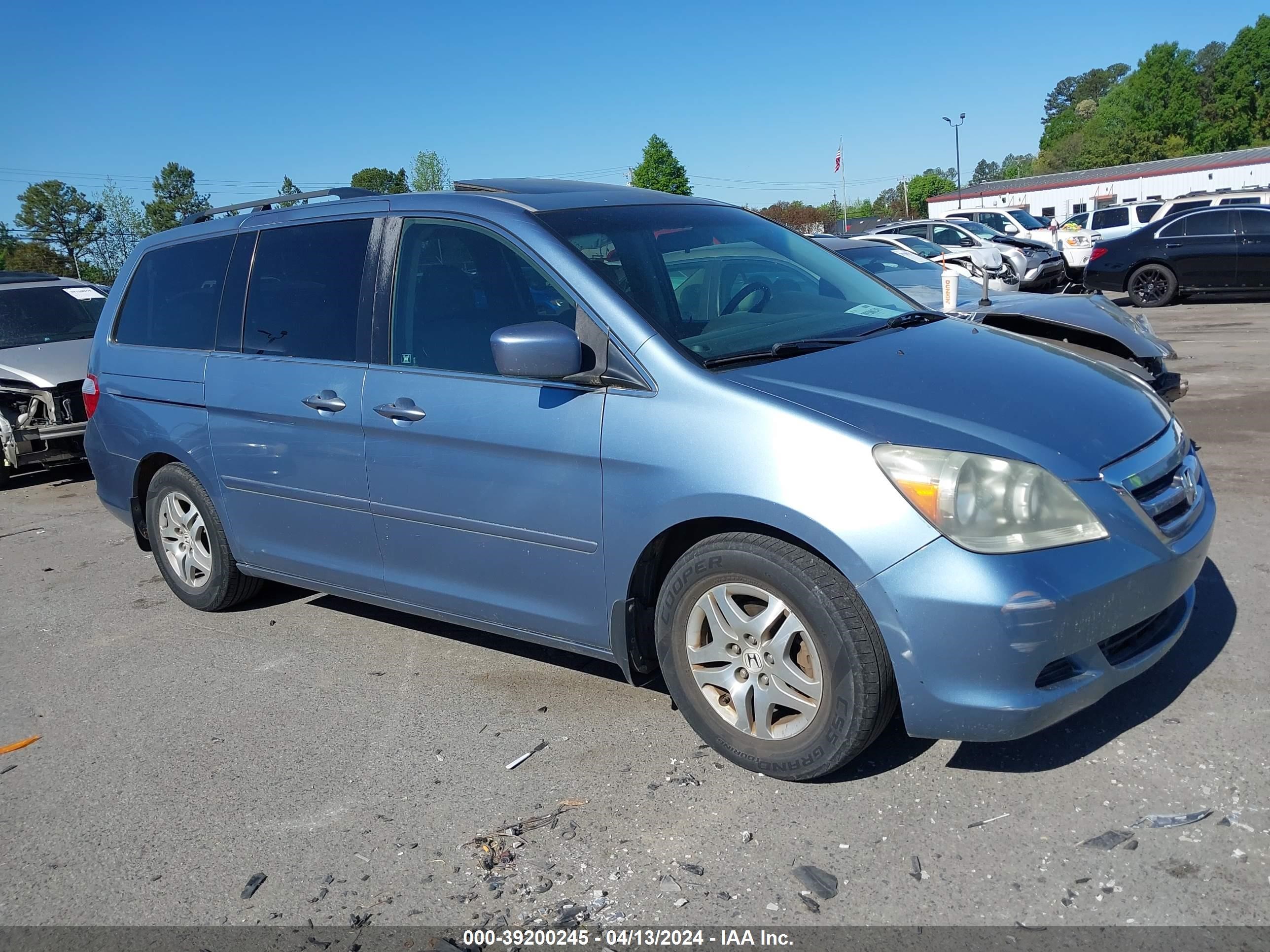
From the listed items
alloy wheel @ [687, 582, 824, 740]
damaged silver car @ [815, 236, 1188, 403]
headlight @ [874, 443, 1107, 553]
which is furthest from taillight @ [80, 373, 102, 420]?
headlight @ [874, 443, 1107, 553]

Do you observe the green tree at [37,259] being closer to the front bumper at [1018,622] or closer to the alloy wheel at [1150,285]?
the alloy wheel at [1150,285]

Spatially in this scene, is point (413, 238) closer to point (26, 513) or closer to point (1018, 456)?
point (1018, 456)

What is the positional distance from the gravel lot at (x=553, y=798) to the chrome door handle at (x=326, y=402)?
45.5 inches

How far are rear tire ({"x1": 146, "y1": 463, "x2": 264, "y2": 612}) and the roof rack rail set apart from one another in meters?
1.31

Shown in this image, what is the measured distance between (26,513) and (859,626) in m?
7.77

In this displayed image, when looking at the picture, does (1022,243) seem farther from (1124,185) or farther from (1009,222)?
(1124,185)

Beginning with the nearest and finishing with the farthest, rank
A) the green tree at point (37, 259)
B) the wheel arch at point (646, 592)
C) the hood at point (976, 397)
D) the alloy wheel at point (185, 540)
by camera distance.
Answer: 1. the hood at point (976, 397)
2. the wheel arch at point (646, 592)
3. the alloy wheel at point (185, 540)
4. the green tree at point (37, 259)

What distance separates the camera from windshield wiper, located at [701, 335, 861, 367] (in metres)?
Result: 3.43

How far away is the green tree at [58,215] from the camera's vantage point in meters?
52.0

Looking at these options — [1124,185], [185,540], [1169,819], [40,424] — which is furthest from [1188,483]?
[1124,185]

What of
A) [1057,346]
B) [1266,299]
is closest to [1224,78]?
[1266,299]

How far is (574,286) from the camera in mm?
3635

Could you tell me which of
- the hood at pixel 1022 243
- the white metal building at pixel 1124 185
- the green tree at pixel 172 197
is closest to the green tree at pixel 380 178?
the green tree at pixel 172 197

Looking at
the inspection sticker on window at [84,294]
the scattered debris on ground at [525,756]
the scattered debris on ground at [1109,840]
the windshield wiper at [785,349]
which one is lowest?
the scattered debris on ground at [1109,840]
